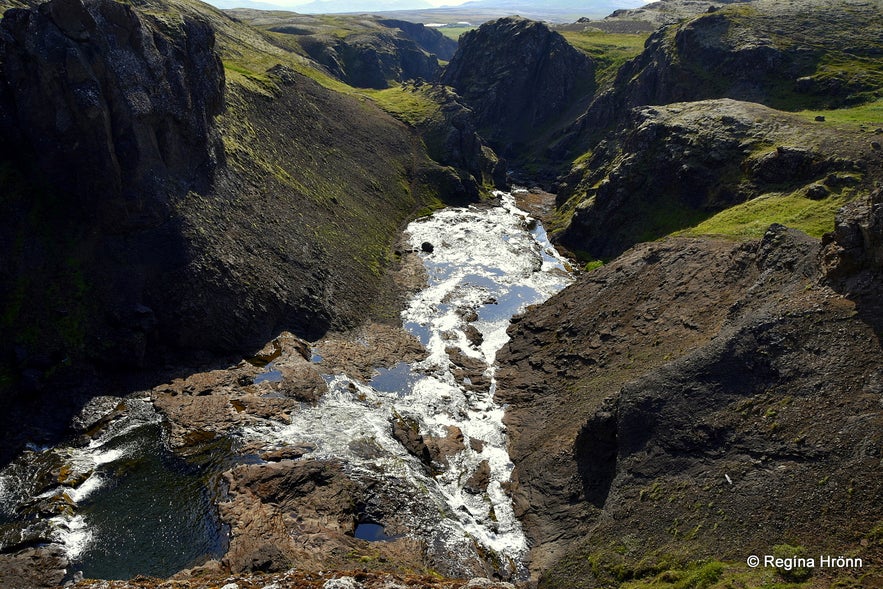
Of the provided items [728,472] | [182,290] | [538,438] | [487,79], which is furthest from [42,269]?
[487,79]

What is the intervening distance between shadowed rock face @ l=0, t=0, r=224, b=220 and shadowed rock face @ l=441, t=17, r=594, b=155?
97.4 meters

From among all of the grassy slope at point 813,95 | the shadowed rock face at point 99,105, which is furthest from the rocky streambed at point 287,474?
the grassy slope at point 813,95

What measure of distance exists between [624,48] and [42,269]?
155 m

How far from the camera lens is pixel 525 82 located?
14588cm

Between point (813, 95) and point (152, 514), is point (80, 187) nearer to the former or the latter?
point (152, 514)

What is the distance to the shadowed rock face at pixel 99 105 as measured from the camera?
46.1 m

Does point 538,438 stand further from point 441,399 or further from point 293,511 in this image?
point 293,511

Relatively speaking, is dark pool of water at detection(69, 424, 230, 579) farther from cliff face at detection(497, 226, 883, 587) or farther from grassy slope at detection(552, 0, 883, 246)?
grassy slope at detection(552, 0, 883, 246)

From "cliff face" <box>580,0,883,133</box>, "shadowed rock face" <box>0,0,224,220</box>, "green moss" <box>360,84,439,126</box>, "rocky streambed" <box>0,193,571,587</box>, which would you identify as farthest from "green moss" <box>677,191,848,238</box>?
"green moss" <box>360,84,439,126</box>

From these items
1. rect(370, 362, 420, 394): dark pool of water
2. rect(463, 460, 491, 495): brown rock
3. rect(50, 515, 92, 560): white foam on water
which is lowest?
rect(50, 515, 92, 560): white foam on water

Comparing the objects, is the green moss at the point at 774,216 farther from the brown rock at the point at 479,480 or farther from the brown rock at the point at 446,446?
the brown rock at the point at 479,480

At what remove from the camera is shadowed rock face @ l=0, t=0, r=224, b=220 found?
151ft

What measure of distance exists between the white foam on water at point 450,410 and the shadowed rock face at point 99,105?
84.9ft

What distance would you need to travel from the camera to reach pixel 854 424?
28.0m
